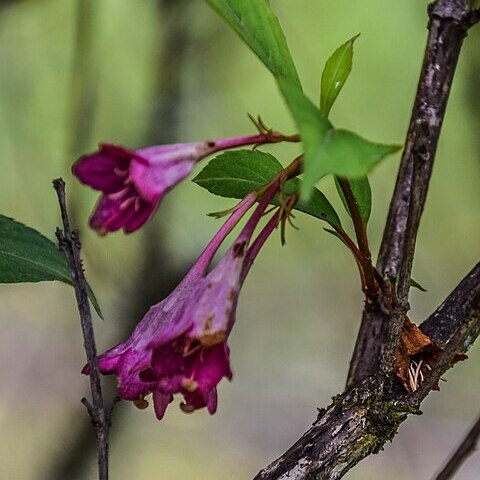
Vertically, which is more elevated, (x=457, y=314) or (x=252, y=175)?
(x=252, y=175)

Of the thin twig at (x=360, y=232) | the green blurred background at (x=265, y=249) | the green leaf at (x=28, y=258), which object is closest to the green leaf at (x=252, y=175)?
the thin twig at (x=360, y=232)

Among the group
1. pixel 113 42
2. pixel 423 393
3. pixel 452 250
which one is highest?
pixel 113 42

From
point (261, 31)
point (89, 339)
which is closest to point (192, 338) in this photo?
point (89, 339)

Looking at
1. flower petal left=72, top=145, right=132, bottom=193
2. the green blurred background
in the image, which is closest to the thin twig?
flower petal left=72, top=145, right=132, bottom=193

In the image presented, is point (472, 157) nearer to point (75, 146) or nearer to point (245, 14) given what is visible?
point (75, 146)

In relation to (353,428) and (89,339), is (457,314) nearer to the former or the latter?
(353,428)

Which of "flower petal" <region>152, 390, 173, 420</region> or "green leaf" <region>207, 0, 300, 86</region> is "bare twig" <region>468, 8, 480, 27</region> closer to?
"green leaf" <region>207, 0, 300, 86</region>

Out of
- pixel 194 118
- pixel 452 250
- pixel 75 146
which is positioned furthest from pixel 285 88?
pixel 452 250
